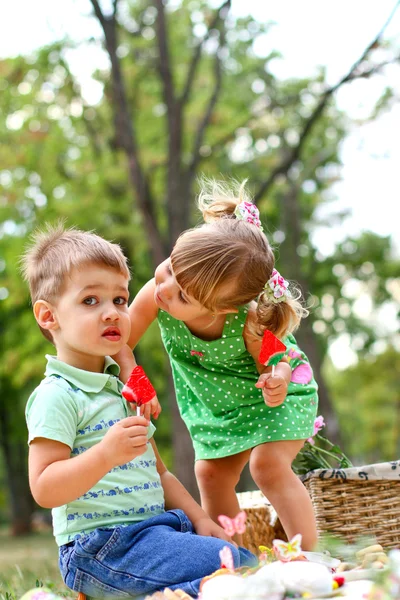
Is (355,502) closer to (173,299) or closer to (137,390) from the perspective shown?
→ (173,299)

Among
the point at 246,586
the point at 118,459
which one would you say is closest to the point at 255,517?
the point at 118,459

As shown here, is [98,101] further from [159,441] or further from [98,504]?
[98,504]

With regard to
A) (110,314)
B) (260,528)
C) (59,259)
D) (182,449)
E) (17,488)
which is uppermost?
(59,259)

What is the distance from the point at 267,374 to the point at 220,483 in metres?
0.70

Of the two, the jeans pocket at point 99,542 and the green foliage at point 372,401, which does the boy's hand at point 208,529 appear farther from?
the green foliage at point 372,401

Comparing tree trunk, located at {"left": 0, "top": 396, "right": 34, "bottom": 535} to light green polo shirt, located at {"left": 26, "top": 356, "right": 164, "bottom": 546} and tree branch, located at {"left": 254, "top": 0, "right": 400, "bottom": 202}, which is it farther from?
light green polo shirt, located at {"left": 26, "top": 356, "right": 164, "bottom": 546}

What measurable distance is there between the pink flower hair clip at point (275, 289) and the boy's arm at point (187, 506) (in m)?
0.66

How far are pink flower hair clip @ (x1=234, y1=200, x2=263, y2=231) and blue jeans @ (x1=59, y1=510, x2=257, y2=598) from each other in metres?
1.15

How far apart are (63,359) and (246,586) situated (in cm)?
101

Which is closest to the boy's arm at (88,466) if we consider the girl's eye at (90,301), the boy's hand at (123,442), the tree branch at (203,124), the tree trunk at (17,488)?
the boy's hand at (123,442)

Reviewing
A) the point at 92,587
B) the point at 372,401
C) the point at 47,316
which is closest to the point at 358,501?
the point at 92,587

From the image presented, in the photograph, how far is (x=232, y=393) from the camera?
2809mm

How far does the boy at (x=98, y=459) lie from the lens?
6.40ft

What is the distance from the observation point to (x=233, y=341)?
2.69m
